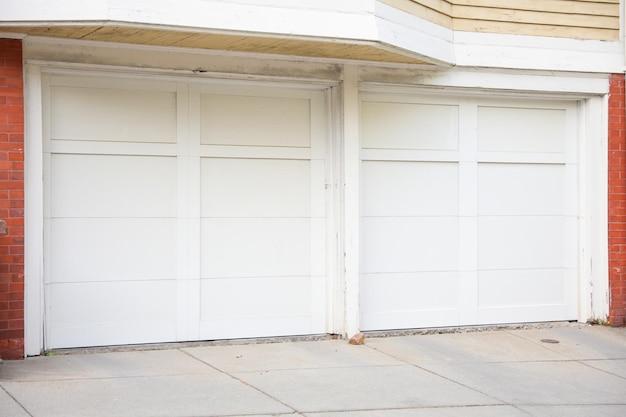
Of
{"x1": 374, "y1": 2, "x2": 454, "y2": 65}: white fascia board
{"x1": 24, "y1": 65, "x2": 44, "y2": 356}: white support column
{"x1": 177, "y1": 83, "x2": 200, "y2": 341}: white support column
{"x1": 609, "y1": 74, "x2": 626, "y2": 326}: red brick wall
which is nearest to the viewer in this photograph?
{"x1": 24, "y1": 65, "x2": 44, "y2": 356}: white support column

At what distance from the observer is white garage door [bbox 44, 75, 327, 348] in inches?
327

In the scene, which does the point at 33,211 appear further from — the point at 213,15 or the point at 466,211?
the point at 466,211

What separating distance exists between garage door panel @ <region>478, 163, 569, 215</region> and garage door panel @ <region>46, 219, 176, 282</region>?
334 centimetres

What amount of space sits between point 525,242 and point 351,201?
2.18m

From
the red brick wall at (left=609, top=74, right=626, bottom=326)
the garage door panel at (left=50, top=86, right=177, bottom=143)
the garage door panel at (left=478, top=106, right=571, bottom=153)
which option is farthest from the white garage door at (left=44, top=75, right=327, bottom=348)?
the red brick wall at (left=609, top=74, right=626, bottom=326)

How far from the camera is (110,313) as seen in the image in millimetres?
8469

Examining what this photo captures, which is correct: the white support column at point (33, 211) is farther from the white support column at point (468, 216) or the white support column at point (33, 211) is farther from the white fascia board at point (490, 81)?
the white support column at point (468, 216)

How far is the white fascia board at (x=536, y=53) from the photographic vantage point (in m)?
9.56

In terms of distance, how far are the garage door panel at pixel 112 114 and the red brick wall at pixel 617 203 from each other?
466 cm

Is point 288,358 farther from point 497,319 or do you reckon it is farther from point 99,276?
point 497,319

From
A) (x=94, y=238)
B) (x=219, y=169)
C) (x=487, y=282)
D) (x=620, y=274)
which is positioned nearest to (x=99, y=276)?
(x=94, y=238)

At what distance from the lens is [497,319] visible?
32.6 ft

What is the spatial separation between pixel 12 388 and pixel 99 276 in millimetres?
1605

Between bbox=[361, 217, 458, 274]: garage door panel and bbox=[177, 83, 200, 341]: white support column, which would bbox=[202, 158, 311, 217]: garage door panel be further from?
bbox=[361, 217, 458, 274]: garage door panel
